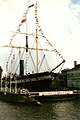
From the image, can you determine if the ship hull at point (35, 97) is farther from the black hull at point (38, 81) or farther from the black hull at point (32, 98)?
the black hull at point (38, 81)

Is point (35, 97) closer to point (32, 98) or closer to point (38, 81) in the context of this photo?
point (32, 98)

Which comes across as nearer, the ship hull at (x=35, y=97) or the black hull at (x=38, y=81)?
the ship hull at (x=35, y=97)

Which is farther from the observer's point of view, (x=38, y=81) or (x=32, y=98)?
(x=38, y=81)

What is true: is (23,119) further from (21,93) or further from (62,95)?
(62,95)

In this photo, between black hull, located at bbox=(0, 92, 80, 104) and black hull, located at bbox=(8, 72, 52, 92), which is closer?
black hull, located at bbox=(0, 92, 80, 104)

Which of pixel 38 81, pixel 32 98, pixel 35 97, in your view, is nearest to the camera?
pixel 32 98

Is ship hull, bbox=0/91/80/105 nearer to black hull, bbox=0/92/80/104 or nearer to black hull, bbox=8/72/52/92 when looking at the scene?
black hull, bbox=0/92/80/104

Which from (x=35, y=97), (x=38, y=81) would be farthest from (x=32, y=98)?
(x=38, y=81)

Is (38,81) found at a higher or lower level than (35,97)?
higher

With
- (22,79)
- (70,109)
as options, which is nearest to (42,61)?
(22,79)

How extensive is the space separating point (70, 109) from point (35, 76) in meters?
25.3

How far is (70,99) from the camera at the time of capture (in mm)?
61688

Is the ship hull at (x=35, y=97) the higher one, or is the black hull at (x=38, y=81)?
the black hull at (x=38, y=81)

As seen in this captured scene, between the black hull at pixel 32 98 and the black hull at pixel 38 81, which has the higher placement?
the black hull at pixel 38 81
